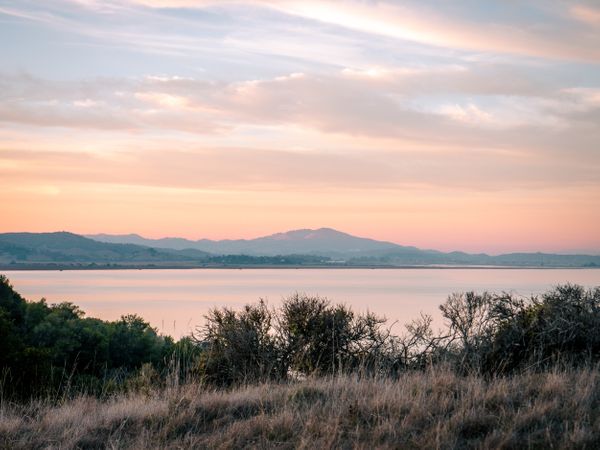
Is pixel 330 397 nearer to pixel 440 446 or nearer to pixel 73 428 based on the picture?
pixel 440 446

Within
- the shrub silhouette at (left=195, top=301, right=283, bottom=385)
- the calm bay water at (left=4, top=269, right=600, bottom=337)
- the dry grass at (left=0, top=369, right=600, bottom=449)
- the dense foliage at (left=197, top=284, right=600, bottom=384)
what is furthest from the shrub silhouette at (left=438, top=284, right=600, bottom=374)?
the calm bay water at (left=4, top=269, right=600, bottom=337)

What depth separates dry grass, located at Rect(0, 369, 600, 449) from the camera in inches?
243

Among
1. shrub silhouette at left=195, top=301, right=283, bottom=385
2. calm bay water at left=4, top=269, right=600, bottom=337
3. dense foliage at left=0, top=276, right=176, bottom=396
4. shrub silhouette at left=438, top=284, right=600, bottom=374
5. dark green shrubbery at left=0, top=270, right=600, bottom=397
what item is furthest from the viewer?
calm bay water at left=4, top=269, right=600, bottom=337

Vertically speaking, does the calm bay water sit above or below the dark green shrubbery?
below

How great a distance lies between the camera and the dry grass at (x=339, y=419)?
20.2 ft

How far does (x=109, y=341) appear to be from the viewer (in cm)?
2692

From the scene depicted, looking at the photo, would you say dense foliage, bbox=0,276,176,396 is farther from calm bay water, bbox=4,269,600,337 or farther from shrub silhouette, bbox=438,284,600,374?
shrub silhouette, bbox=438,284,600,374

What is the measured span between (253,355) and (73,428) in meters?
5.64

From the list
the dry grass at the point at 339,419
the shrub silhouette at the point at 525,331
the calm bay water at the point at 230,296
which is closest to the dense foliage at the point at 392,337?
the shrub silhouette at the point at 525,331

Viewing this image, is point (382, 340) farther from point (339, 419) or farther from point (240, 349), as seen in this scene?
point (339, 419)

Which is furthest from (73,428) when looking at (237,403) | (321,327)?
(321,327)

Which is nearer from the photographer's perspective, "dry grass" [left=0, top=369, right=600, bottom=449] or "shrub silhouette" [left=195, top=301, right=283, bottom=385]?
"dry grass" [left=0, top=369, right=600, bottom=449]

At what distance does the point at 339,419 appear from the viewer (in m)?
6.71

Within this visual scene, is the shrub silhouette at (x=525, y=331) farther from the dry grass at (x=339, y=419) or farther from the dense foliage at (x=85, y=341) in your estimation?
the dense foliage at (x=85, y=341)
